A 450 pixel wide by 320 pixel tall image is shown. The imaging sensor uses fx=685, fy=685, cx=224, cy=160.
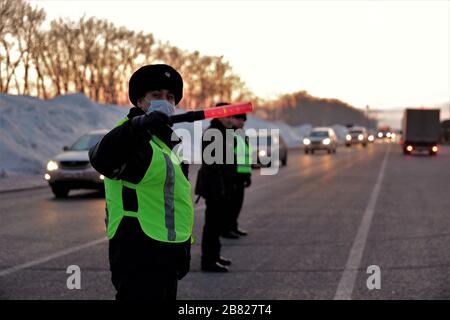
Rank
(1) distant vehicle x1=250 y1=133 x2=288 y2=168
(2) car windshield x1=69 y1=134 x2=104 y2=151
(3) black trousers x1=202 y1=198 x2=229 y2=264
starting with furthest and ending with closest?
(1) distant vehicle x1=250 y1=133 x2=288 y2=168
(2) car windshield x1=69 y1=134 x2=104 y2=151
(3) black trousers x1=202 y1=198 x2=229 y2=264

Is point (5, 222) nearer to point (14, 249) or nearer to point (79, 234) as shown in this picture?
point (79, 234)

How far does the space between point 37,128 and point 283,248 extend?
1206 inches

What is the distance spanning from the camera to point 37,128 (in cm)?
3734

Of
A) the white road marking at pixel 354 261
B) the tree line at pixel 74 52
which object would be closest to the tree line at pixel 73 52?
the tree line at pixel 74 52

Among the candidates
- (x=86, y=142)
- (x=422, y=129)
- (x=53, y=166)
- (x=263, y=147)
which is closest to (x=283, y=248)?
(x=53, y=166)

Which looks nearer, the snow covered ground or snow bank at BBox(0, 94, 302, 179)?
the snow covered ground

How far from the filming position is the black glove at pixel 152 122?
2557mm

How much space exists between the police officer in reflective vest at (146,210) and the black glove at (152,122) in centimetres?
8

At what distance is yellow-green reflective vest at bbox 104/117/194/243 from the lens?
282 centimetres

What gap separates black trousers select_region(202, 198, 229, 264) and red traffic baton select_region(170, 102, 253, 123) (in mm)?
4645

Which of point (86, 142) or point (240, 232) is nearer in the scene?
point (240, 232)

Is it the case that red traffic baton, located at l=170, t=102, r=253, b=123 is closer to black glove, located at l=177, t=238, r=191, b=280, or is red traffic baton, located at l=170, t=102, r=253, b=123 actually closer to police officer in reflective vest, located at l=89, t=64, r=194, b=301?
police officer in reflective vest, located at l=89, t=64, r=194, b=301

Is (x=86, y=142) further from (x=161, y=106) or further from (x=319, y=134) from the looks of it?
(x=319, y=134)

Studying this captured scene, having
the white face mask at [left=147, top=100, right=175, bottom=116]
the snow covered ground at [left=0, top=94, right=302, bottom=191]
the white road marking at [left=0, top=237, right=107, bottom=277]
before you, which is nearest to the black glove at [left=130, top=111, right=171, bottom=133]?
the white face mask at [left=147, top=100, right=175, bottom=116]
